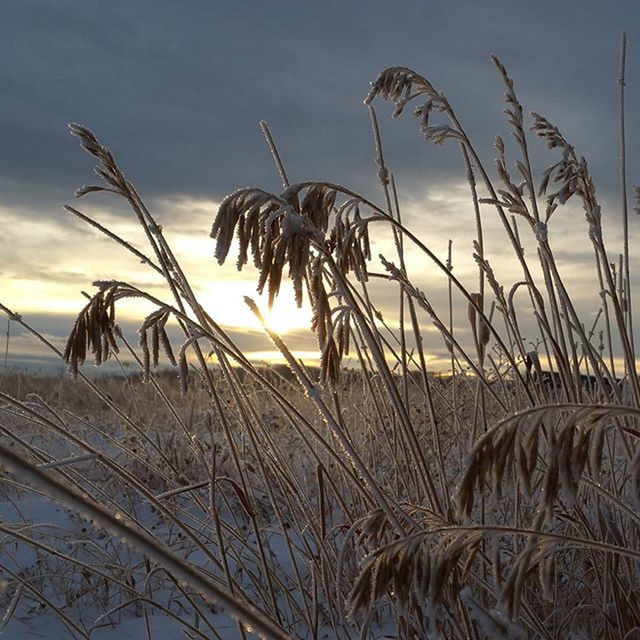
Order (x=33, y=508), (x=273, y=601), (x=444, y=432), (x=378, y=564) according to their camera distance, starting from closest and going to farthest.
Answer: (x=378, y=564) < (x=273, y=601) < (x=33, y=508) < (x=444, y=432)

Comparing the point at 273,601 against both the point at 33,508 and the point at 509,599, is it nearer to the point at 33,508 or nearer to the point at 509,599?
the point at 509,599

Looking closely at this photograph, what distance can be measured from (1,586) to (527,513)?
101 inches

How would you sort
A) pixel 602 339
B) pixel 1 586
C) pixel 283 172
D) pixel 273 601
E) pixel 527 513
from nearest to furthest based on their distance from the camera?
1. pixel 1 586
2. pixel 273 601
3. pixel 283 172
4. pixel 527 513
5. pixel 602 339

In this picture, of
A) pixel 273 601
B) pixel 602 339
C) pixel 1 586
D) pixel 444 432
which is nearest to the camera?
pixel 1 586

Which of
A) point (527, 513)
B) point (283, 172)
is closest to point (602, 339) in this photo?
point (527, 513)

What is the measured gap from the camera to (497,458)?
3.93 ft

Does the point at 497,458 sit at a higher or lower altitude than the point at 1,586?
higher

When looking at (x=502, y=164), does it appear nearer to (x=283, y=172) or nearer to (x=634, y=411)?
(x=283, y=172)

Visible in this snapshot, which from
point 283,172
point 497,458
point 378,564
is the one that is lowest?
point 378,564

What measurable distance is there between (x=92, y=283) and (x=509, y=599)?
1.20 meters

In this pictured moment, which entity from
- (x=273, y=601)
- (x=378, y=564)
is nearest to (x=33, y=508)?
(x=273, y=601)

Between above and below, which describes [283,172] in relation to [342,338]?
above

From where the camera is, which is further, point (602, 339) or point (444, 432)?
point (444, 432)

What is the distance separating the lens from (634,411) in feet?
3.83
